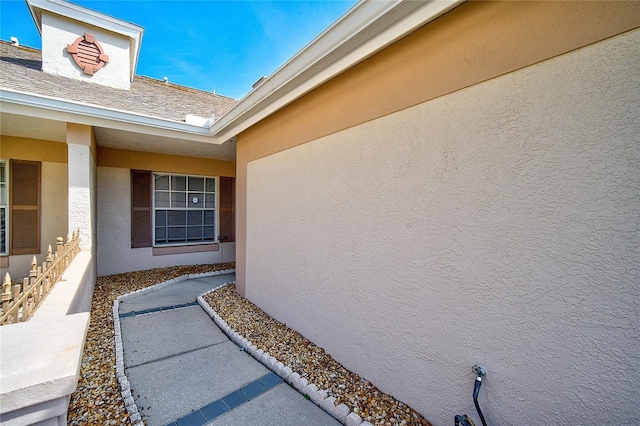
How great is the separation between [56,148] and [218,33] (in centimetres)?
494

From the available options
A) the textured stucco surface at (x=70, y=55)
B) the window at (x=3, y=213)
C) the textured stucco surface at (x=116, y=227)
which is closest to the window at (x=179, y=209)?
the textured stucco surface at (x=116, y=227)

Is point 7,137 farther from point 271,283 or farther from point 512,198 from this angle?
point 512,198

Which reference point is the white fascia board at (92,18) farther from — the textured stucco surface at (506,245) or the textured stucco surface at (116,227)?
Result: the textured stucco surface at (506,245)

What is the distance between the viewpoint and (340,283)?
11.2ft

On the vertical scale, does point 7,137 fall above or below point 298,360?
above

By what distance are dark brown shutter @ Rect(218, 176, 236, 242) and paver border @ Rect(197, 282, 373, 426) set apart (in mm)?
4945

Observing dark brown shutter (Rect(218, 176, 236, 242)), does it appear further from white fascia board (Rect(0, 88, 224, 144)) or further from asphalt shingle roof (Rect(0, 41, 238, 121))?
white fascia board (Rect(0, 88, 224, 144))

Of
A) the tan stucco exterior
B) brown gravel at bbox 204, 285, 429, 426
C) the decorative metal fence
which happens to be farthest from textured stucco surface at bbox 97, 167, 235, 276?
the tan stucco exterior

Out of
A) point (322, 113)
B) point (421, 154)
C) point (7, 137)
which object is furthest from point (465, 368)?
point (7, 137)

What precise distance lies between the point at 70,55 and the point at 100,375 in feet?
26.3

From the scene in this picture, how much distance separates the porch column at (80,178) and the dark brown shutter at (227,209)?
3952mm

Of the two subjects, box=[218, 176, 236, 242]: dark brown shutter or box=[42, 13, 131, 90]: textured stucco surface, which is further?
box=[218, 176, 236, 242]: dark brown shutter

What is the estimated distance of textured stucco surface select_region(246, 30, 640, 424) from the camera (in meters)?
1.57

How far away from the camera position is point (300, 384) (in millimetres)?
3059
